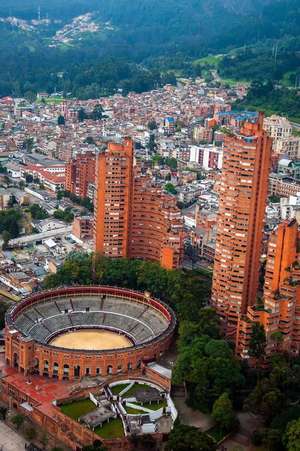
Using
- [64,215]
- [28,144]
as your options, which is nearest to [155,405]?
[64,215]

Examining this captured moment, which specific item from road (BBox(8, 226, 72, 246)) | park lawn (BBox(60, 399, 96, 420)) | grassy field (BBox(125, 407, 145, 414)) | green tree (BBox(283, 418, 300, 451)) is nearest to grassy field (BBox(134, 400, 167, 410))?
grassy field (BBox(125, 407, 145, 414))

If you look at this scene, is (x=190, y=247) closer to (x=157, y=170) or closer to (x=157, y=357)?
(x=157, y=357)

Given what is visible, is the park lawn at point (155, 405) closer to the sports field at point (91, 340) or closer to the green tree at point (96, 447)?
the green tree at point (96, 447)

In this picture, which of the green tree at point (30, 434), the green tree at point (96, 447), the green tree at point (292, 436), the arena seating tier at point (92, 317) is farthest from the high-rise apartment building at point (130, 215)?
the green tree at point (292, 436)

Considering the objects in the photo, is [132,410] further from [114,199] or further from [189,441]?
[114,199]

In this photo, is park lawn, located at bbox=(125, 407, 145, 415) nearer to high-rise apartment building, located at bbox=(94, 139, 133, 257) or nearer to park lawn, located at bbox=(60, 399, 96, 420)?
park lawn, located at bbox=(60, 399, 96, 420)

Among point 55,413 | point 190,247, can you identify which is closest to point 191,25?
point 190,247
